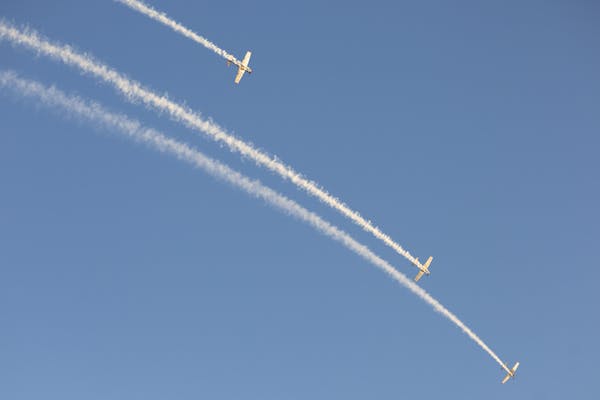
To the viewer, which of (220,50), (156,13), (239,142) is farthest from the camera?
(220,50)

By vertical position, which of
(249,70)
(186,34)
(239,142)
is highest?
(249,70)

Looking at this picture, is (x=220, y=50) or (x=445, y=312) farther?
(x=445, y=312)

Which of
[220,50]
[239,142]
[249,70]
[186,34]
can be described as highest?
[249,70]

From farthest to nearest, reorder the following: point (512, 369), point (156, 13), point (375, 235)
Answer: point (512, 369) < point (375, 235) < point (156, 13)

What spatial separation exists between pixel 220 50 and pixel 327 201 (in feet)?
62.1

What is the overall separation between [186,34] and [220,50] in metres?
6.81

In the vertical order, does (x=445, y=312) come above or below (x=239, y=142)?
above

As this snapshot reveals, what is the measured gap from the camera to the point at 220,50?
61594mm

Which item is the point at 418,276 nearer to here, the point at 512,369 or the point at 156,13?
the point at 512,369

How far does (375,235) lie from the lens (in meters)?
68.4

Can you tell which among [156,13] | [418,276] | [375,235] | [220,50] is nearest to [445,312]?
[418,276]

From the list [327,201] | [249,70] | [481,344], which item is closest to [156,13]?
[249,70]

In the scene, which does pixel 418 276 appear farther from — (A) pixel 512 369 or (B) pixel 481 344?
(A) pixel 512 369

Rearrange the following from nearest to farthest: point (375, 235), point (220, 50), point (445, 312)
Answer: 1. point (220, 50)
2. point (375, 235)
3. point (445, 312)
